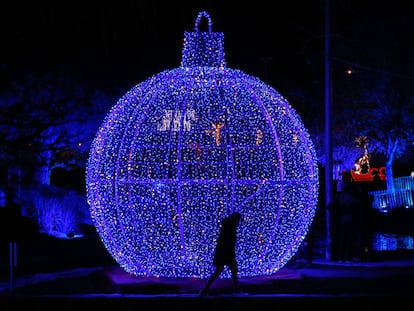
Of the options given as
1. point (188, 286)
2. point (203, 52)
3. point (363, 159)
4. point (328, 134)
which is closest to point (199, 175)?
point (188, 286)

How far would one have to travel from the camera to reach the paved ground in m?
10.1

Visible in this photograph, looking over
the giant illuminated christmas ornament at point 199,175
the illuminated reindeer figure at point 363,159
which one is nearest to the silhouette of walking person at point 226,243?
the giant illuminated christmas ornament at point 199,175

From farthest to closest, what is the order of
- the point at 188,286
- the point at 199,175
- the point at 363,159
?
the point at 363,159
the point at 199,175
the point at 188,286

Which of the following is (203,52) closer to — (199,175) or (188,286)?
(199,175)

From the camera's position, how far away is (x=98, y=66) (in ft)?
94.6

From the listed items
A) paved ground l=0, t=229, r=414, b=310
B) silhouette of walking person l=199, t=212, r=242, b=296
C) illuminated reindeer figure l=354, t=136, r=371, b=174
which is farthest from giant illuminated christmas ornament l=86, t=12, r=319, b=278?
illuminated reindeer figure l=354, t=136, r=371, b=174

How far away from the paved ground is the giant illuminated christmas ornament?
20.3 inches

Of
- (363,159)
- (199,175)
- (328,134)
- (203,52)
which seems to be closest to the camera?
(199,175)

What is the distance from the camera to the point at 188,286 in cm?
1270

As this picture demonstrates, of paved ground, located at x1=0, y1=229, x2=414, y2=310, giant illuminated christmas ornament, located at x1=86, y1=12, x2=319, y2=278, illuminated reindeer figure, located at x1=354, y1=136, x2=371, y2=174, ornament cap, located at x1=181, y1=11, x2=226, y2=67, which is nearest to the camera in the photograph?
paved ground, located at x1=0, y1=229, x2=414, y2=310

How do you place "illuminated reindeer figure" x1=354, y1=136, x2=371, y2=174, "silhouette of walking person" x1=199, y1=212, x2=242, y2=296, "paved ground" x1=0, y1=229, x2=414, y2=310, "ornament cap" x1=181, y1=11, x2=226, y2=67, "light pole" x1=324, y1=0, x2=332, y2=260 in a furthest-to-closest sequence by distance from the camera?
"illuminated reindeer figure" x1=354, y1=136, x2=371, y2=174, "light pole" x1=324, y1=0, x2=332, y2=260, "ornament cap" x1=181, y1=11, x2=226, y2=67, "silhouette of walking person" x1=199, y1=212, x2=242, y2=296, "paved ground" x1=0, y1=229, x2=414, y2=310

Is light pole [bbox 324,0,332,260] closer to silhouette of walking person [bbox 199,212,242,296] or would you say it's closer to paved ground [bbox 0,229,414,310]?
paved ground [bbox 0,229,414,310]

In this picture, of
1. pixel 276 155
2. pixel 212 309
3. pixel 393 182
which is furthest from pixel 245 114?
pixel 393 182

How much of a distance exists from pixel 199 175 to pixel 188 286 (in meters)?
1.82
